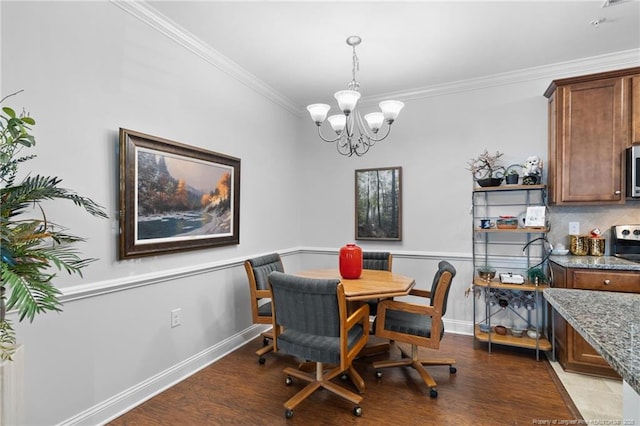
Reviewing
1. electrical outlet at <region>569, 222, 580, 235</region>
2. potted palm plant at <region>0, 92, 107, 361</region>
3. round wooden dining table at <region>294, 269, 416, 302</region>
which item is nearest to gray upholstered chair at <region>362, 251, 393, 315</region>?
round wooden dining table at <region>294, 269, 416, 302</region>

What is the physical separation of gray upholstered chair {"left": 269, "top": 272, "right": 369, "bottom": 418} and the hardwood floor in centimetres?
14

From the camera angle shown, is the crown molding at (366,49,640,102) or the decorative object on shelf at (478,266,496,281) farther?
the decorative object on shelf at (478,266,496,281)

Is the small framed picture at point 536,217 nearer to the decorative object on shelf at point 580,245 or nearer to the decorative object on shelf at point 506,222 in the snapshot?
the decorative object on shelf at point 506,222

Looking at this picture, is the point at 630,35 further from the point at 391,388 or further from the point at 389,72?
the point at 391,388

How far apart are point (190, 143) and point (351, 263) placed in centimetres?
165

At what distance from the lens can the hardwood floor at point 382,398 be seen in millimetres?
2080

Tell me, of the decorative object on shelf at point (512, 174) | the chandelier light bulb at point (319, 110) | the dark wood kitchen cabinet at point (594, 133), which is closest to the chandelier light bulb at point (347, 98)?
the chandelier light bulb at point (319, 110)

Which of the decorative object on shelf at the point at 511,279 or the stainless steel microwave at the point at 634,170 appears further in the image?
the decorative object on shelf at the point at 511,279

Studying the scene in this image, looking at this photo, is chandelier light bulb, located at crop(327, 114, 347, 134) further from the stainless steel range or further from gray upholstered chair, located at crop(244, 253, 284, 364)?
the stainless steel range

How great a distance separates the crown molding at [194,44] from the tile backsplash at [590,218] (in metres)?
3.17

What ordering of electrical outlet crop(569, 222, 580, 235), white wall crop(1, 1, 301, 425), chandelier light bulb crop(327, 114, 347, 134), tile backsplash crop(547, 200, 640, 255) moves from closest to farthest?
white wall crop(1, 1, 301, 425)
chandelier light bulb crop(327, 114, 347, 134)
tile backsplash crop(547, 200, 640, 255)
electrical outlet crop(569, 222, 580, 235)

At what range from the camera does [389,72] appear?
129 inches

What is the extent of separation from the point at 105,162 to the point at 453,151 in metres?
3.23

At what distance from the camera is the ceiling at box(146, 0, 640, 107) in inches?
89.8
